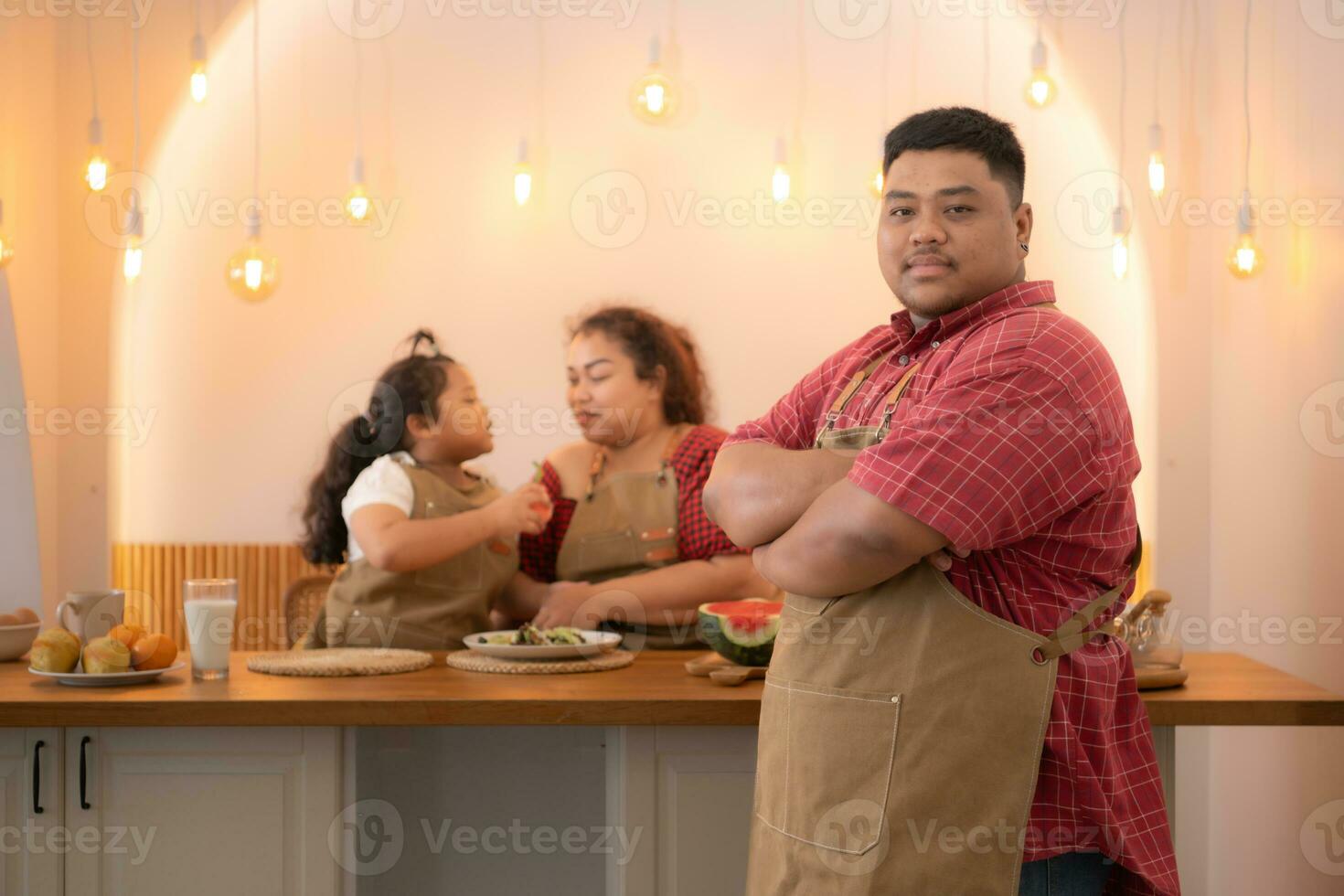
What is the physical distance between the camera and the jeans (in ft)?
5.28

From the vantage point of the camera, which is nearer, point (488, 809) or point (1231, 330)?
point (488, 809)

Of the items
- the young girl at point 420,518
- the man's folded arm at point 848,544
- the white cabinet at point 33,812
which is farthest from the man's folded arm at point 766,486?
the white cabinet at point 33,812

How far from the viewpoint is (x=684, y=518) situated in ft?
11.2

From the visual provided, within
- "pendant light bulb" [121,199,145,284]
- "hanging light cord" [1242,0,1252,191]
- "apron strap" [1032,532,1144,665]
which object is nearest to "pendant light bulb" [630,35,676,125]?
"pendant light bulb" [121,199,145,284]

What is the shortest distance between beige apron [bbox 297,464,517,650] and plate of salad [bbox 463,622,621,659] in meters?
0.45

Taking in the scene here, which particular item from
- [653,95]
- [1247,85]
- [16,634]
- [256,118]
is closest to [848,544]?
[16,634]

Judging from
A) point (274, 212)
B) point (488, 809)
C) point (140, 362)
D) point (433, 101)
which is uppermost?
point (433, 101)

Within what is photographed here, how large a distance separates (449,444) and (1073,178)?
3564mm

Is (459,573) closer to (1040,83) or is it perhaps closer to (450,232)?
(1040,83)

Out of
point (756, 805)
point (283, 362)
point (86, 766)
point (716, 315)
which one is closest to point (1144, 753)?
point (756, 805)

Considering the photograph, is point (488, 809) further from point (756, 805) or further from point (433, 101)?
point (433, 101)

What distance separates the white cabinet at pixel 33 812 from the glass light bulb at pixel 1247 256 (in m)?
3.49

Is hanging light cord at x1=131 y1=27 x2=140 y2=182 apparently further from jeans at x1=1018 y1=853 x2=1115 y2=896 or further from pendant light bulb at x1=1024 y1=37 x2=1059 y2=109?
jeans at x1=1018 y1=853 x2=1115 y2=896

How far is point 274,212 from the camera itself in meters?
5.90
